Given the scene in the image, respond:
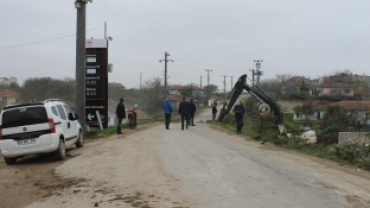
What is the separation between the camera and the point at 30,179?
344 inches

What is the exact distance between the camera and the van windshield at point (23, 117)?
11.0 m

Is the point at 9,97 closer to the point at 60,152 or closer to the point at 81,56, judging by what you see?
the point at 81,56

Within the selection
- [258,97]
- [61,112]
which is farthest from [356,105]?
[61,112]

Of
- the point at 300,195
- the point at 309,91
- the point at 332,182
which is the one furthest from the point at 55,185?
the point at 309,91

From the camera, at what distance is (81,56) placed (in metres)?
17.4

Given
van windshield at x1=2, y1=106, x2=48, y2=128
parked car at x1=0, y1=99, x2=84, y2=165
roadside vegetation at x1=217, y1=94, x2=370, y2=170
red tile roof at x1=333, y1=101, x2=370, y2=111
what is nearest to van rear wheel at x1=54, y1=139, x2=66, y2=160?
parked car at x1=0, y1=99, x2=84, y2=165

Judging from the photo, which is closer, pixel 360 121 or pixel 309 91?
pixel 360 121

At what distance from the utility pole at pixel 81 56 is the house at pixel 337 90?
3457 cm

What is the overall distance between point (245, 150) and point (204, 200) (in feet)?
22.4

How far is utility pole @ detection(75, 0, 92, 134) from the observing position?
1716 cm

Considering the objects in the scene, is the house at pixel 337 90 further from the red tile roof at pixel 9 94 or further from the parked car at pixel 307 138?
the red tile roof at pixel 9 94

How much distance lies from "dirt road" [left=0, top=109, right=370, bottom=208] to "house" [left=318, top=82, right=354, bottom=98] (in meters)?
36.1

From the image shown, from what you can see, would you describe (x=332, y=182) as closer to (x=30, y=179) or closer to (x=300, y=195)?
(x=300, y=195)

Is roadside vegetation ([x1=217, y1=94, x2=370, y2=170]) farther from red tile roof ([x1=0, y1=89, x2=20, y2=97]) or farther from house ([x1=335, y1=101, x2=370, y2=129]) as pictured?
red tile roof ([x1=0, y1=89, x2=20, y2=97])
